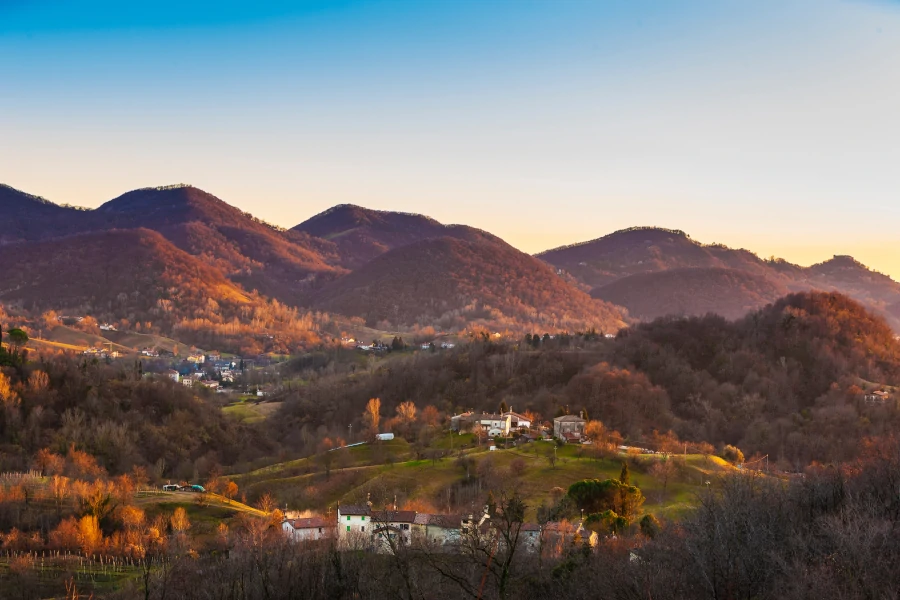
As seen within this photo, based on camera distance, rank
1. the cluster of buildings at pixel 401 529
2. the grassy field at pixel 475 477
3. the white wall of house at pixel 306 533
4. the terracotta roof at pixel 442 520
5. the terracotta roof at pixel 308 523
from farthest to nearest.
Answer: the grassy field at pixel 475 477 → the terracotta roof at pixel 308 523 → the white wall of house at pixel 306 533 → the terracotta roof at pixel 442 520 → the cluster of buildings at pixel 401 529

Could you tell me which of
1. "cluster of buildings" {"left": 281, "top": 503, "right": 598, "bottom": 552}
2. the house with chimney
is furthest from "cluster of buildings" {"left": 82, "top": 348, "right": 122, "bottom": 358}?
"cluster of buildings" {"left": 281, "top": 503, "right": 598, "bottom": 552}

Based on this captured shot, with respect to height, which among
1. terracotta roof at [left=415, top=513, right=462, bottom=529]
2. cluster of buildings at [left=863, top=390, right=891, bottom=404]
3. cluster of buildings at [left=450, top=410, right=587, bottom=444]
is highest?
cluster of buildings at [left=863, top=390, right=891, bottom=404]

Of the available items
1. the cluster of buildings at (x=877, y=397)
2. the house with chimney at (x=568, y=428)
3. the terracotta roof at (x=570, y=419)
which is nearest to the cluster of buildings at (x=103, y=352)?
the terracotta roof at (x=570, y=419)

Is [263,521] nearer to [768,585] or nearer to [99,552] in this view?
[99,552]

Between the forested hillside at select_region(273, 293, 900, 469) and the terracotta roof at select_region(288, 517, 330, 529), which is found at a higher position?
the forested hillside at select_region(273, 293, 900, 469)

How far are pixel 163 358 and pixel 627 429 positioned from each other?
9899 centimetres

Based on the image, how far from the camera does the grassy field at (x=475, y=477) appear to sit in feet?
173

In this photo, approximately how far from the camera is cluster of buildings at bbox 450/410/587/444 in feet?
220

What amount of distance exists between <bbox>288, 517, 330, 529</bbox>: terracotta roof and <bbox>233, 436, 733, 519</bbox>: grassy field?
26.7 feet

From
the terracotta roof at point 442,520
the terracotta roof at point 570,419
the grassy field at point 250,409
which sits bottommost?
the grassy field at point 250,409

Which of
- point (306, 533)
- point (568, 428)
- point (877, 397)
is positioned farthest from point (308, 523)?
point (877, 397)

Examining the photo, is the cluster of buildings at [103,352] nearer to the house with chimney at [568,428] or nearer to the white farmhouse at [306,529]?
the house with chimney at [568,428]

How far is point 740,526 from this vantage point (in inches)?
1075

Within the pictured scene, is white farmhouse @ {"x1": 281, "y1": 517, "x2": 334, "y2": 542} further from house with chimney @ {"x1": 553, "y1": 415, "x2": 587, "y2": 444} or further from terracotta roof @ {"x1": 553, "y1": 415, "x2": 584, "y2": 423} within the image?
terracotta roof @ {"x1": 553, "y1": 415, "x2": 584, "y2": 423}
